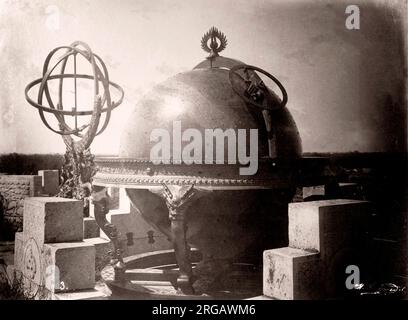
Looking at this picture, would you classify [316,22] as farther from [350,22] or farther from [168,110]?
[168,110]

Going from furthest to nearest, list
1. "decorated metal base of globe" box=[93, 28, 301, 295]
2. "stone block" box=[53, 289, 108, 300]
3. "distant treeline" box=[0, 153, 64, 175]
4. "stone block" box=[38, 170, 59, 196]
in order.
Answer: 1. "stone block" box=[38, 170, 59, 196]
2. "distant treeline" box=[0, 153, 64, 175]
3. "decorated metal base of globe" box=[93, 28, 301, 295]
4. "stone block" box=[53, 289, 108, 300]

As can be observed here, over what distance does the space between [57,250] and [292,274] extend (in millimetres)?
2579

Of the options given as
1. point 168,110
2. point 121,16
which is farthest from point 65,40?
point 168,110

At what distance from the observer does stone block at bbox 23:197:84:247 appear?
4.91 metres

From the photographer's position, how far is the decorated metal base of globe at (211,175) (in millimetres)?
4859

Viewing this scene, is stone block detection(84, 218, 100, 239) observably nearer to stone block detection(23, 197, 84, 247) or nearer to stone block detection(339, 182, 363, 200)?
stone block detection(23, 197, 84, 247)

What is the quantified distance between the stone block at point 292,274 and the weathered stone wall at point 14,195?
9637 millimetres

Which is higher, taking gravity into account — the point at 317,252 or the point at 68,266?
the point at 317,252

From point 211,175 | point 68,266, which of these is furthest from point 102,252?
point 211,175

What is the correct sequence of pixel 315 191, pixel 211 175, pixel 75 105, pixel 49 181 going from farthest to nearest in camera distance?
pixel 49 181, pixel 75 105, pixel 315 191, pixel 211 175

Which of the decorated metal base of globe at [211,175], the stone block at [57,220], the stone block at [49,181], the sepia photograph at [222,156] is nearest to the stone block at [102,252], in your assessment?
the sepia photograph at [222,156]

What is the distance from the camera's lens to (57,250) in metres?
4.67

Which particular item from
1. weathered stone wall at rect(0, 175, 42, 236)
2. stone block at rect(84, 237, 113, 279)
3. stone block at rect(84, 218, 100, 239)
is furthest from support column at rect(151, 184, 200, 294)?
weathered stone wall at rect(0, 175, 42, 236)

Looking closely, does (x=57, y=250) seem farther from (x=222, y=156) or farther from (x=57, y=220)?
(x=222, y=156)
